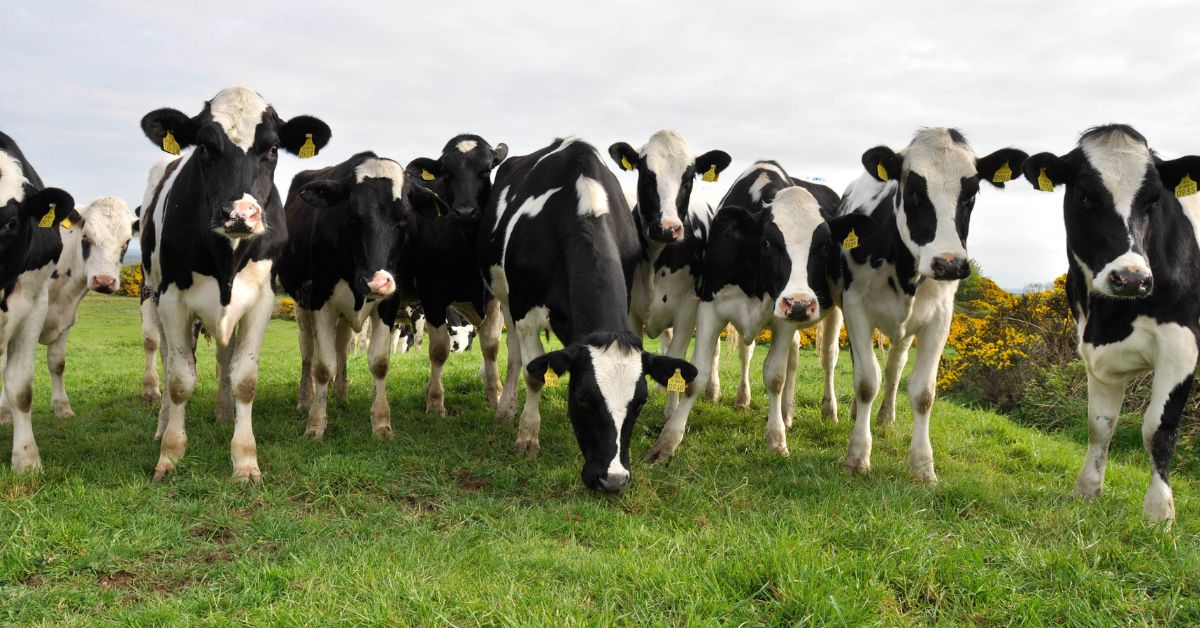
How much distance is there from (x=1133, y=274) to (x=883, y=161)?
1.96 m

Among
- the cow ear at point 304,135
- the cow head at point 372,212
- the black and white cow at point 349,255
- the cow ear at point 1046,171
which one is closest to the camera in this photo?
the cow ear at point 1046,171

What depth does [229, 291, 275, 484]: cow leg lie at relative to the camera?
20.1 ft

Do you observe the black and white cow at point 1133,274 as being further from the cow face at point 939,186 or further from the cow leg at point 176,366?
the cow leg at point 176,366

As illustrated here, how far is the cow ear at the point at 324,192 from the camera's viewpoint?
7262 millimetres

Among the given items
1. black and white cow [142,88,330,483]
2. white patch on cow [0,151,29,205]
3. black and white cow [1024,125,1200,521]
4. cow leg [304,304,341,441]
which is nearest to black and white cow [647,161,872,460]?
black and white cow [1024,125,1200,521]

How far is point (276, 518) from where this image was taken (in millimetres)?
5168

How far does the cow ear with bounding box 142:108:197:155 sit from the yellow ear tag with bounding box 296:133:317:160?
2.49 feet

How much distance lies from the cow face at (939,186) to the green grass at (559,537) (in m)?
1.62

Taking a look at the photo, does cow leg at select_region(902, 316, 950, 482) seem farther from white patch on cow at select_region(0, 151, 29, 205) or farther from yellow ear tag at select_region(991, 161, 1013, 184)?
white patch on cow at select_region(0, 151, 29, 205)

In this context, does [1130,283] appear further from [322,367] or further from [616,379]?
[322,367]

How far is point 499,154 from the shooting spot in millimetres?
9141

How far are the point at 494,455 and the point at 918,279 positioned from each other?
12.0 ft

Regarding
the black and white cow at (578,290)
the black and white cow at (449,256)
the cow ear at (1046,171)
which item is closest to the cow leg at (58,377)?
the black and white cow at (449,256)

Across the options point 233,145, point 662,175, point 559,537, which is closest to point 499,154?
point 662,175
